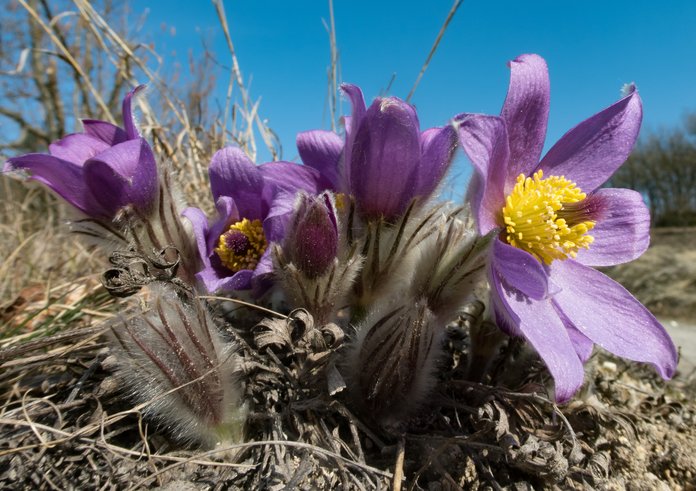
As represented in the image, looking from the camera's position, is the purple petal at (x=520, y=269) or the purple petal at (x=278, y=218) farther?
the purple petal at (x=278, y=218)

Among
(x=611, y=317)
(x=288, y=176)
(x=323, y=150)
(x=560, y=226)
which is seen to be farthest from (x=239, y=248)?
(x=611, y=317)

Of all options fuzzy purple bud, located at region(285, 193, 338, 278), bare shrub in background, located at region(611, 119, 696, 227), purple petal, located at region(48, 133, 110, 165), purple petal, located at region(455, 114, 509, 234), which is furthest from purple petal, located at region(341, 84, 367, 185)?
bare shrub in background, located at region(611, 119, 696, 227)

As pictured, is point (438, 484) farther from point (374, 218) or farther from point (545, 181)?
point (545, 181)

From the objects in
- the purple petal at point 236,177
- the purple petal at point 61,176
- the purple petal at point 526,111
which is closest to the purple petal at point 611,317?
the purple petal at point 526,111

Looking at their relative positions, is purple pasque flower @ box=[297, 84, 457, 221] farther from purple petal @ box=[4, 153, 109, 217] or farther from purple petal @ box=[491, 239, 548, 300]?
purple petal @ box=[4, 153, 109, 217]

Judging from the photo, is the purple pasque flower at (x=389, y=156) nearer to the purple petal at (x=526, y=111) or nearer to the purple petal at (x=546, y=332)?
the purple petal at (x=526, y=111)

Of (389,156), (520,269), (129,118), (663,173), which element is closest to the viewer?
(520,269)

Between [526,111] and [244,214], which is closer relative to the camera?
[526,111]

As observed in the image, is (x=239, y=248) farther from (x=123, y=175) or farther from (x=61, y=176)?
(x=61, y=176)
